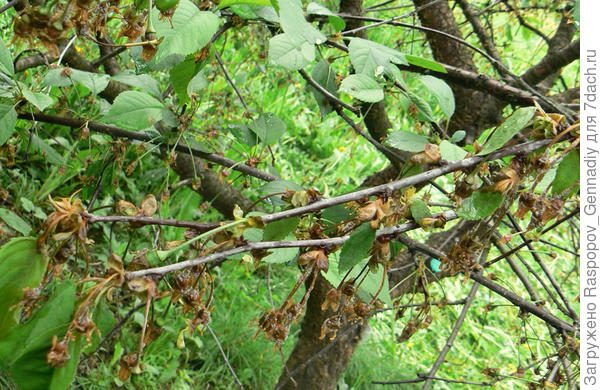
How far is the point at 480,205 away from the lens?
1.48ft

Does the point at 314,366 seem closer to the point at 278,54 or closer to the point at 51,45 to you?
the point at 278,54

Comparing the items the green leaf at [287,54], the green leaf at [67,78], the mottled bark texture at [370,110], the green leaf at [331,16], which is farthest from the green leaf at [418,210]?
the mottled bark texture at [370,110]

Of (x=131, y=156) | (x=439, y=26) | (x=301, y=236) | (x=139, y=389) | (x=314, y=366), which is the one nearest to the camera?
(x=301, y=236)

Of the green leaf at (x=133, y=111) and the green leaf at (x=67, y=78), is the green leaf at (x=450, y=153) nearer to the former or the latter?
the green leaf at (x=133, y=111)

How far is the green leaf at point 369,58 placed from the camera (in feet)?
2.24

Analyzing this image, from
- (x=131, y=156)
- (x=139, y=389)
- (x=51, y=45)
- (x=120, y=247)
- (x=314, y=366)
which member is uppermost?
(x=51, y=45)

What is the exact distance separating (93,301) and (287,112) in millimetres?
2930

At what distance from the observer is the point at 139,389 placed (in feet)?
6.19

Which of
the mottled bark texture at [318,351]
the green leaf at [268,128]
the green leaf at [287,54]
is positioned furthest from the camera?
the mottled bark texture at [318,351]

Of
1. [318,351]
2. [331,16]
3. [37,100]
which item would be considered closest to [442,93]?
[331,16]

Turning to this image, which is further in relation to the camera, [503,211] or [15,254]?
[503,211]

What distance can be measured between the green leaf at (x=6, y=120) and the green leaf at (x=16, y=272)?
0.38m

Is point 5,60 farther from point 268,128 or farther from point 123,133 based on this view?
point 268,128
